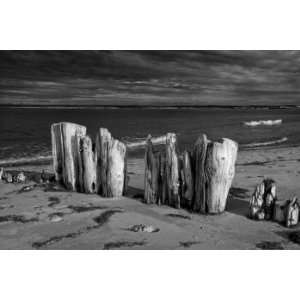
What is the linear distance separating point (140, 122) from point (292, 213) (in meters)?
3.32

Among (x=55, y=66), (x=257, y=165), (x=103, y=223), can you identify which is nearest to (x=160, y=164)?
(x=103, y=223)

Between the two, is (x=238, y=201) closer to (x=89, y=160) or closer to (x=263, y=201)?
(x=263, y=201)

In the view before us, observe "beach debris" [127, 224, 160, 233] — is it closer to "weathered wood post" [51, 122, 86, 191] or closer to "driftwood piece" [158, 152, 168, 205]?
"driftwood piece" [158, 152, 168, 205]

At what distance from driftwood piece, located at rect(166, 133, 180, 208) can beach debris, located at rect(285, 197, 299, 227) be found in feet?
4.52

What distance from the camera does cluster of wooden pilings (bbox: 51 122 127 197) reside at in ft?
15.3

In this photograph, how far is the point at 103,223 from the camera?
13.2 feet

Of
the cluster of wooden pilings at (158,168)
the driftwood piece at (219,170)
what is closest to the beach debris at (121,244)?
the cluster of wooden pilings at (158,168)

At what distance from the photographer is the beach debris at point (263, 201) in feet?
13.0

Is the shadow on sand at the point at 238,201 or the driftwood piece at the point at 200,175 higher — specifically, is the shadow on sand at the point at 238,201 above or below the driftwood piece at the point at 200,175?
below

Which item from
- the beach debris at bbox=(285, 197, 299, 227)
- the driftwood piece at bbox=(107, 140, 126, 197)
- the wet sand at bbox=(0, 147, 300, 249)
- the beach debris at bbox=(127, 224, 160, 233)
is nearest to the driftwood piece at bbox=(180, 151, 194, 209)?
the wet sand at bbox=(0, 147, 300, 249)

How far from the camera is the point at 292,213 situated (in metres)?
3.80

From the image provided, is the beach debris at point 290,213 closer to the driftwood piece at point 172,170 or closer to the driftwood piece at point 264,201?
the driftwood piece at point 264,201

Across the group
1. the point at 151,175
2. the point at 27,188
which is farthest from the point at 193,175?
the point at 27,188

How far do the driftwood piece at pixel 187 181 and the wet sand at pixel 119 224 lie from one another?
0.68 feet
